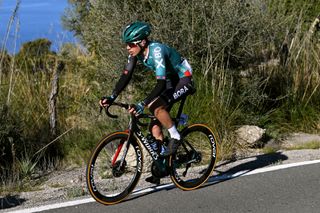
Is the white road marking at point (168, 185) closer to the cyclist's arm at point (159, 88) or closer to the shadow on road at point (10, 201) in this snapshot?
the shadow on road at point (10, 201)

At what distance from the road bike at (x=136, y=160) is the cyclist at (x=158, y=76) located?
136 millimetres

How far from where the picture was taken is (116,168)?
5.76m

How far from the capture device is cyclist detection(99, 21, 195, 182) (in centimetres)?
549

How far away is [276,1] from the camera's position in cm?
1098

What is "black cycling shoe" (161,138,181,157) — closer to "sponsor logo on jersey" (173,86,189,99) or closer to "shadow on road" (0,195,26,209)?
"sponsor logo on jersey" (173,86,189,99)

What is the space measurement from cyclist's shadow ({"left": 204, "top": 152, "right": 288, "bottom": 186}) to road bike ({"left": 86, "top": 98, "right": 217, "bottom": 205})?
223mm

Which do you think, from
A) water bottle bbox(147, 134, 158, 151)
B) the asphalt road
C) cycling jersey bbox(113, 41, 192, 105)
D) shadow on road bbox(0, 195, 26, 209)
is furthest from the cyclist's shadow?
shadow on road bbox(0, 195, 26, 209)

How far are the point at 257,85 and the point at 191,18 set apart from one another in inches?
64.2

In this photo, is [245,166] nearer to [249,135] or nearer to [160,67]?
[249,135]

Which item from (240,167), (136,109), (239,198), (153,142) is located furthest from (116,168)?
(240,167)

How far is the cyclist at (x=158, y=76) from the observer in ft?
18.0

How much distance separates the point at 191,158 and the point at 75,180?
5.23ft

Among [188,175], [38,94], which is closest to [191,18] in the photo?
[38,94]

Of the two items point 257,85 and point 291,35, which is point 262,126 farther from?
point 291,35
